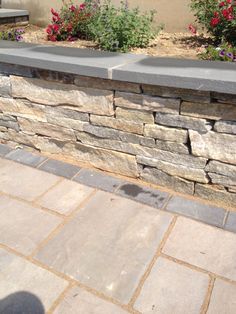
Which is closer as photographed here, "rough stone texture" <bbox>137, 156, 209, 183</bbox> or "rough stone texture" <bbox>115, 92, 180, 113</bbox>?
"rough stone texture" <bbox>115, 92, 180, 113</bbox>

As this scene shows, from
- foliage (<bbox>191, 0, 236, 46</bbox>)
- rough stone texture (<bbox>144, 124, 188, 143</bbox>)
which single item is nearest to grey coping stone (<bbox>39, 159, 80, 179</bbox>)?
rough stone texture (<bbox>144, 124, 188, 143</bbox>)

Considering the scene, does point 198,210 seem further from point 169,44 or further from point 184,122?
point 169,44

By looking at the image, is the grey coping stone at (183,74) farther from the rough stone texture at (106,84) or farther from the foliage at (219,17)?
the foliage at (219,17)

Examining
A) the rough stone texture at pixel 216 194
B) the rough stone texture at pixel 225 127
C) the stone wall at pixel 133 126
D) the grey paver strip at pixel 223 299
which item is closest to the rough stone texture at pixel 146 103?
the stone wall at pixel 133 126

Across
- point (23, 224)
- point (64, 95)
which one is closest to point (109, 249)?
point (23, 224)

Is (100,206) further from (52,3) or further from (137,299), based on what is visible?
(52,3)

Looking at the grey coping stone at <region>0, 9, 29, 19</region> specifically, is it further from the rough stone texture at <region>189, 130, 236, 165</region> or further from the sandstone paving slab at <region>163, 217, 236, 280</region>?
the sandstone paving slab at <region>163, 217, 236, 280</region>

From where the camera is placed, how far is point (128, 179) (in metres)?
2.83

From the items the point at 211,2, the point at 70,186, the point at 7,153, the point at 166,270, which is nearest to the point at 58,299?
the point at 166,270

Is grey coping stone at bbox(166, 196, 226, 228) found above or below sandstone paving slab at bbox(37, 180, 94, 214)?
above

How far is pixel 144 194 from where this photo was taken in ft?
8.63

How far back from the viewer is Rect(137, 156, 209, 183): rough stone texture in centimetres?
247

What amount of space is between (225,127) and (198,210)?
694 millimetres

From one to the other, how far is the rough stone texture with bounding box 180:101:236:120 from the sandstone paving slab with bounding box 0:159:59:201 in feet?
4.39
